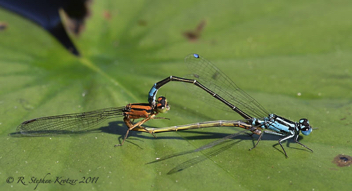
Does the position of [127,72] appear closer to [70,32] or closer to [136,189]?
[70,32]

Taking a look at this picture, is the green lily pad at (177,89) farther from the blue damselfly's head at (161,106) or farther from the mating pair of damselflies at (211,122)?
the blue damselfly's head at (161,106)

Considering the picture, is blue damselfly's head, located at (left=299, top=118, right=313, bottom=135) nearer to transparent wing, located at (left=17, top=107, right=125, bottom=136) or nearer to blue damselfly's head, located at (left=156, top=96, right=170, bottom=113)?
blue damselfly's head, located at (left=156, top=96, right=170, bottom=113)

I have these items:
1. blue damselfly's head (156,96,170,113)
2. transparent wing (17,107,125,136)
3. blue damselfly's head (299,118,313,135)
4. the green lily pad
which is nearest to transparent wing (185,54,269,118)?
the green lily pad

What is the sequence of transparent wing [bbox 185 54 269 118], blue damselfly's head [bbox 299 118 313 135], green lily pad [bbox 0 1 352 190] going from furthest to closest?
transparent wing [bbox 185 54 269 118] → blue damselfly's head [bbox 299 118 313 135] → green lily pad [bbox 0 1 352 190]

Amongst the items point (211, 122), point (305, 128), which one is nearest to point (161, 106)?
point (211, 122)

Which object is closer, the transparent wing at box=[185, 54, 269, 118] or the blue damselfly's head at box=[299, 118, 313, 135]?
the blue damselfly's head at box=[299, 118, 313, 135]

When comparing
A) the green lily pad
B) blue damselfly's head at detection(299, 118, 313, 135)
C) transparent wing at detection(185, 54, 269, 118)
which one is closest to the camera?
the green lily pad
